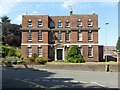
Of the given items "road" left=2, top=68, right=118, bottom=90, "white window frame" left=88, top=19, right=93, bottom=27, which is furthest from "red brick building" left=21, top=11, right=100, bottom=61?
"road" left=2, top=68, right=118, bottom=90

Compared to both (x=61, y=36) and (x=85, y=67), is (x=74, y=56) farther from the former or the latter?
(x=85, y=67)

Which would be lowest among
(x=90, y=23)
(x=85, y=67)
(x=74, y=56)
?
(x=85, y=67)

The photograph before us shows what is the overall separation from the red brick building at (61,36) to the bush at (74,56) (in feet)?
8.88

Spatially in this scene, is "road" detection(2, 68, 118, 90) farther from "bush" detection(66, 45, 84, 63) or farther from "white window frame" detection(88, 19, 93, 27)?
"white window frame" detection(88, 19, 93, 27)

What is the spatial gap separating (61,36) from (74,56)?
629 centimetres

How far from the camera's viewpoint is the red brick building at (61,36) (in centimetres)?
5769

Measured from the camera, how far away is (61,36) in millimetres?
59156

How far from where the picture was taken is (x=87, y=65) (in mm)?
47562

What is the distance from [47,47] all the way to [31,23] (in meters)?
5.04

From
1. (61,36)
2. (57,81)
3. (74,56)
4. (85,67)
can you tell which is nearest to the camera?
(57,81)

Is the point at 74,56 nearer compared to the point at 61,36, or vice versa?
the point at 74,56

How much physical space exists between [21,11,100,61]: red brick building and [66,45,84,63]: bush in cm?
271

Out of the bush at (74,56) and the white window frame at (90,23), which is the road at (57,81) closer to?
the bush at (74,56)

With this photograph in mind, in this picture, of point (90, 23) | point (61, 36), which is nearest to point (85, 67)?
point (90, 23)
